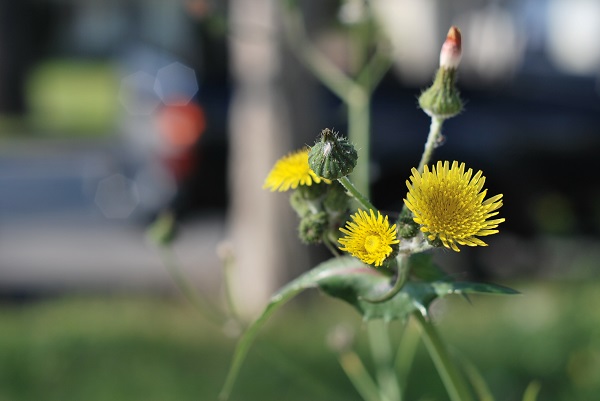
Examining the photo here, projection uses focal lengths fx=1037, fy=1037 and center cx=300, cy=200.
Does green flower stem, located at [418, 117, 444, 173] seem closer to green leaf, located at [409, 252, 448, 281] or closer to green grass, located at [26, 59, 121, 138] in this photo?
green leaf, located at [409, 252, 448, 281]

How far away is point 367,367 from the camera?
380cm

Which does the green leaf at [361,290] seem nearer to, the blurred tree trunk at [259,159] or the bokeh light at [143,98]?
the blurred tree trunk at [259,159]

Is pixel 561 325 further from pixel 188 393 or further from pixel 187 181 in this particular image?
pixel 187 181

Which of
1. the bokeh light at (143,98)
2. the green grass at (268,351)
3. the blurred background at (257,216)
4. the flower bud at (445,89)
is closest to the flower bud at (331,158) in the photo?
the flower bud at (445,89)

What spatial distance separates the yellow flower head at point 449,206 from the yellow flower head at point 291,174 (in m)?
0.16

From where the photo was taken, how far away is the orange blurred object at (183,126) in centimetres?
711

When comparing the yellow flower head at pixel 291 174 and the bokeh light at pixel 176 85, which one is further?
the bokeh light at pixel 176 85

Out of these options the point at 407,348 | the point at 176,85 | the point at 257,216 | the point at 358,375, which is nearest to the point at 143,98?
the point at 176,85

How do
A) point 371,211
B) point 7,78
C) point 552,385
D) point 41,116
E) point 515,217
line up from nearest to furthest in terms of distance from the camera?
point 371,211
point 552,385
point 515,217
point 7,78
point 41,116

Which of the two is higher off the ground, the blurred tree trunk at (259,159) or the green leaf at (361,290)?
the green leaf at (361,290)

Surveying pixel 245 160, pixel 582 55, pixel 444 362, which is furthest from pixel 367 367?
pixel 582 55

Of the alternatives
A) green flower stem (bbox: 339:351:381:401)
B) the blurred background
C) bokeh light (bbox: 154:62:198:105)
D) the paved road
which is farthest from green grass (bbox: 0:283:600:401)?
bokeh light (bbox: 154:62:198:105)

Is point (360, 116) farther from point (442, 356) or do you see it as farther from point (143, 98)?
point (143, 98)

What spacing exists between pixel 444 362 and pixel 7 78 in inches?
590
